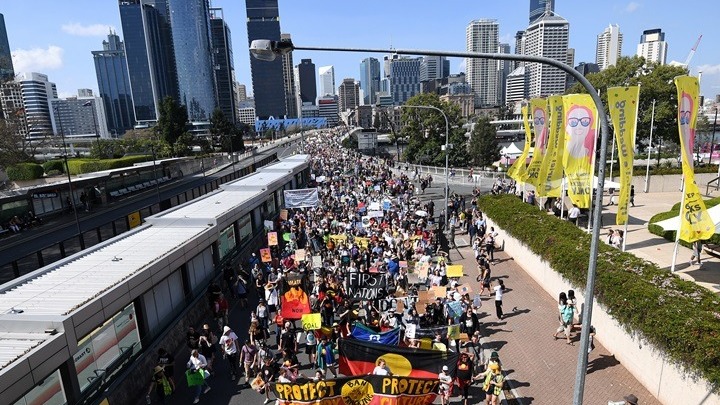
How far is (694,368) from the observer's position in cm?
873

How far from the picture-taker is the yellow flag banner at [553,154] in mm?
19234

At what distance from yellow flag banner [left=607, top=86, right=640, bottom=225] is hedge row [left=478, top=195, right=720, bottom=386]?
2861 millimetres

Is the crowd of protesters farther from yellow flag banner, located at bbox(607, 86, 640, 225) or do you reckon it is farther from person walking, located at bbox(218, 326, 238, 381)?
yellow flag banner, located at bbox(607, 86, 640, 225)

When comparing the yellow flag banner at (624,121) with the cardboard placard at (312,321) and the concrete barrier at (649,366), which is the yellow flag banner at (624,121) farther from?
the cardboard placard at (312,321)

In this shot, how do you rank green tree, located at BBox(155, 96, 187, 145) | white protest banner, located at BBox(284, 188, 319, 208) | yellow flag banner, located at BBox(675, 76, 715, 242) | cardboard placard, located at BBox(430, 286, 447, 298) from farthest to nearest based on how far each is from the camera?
1. green tree, located at BBox(155, 96, 187, 145)
2. white protest banner, located at BBox(284, 188, 319, 208)
3. cardboard placard, located at BBox(430, 286, 447, 298)
4. yellow flag banner, located at BBox(675, 76, 715, 242)

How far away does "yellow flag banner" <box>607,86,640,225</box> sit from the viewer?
1498cm

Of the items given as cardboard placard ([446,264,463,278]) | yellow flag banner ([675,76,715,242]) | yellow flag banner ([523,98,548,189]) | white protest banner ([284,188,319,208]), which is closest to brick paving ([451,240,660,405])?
cardboard placard ([446,264,463,278])

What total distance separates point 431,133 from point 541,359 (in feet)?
156

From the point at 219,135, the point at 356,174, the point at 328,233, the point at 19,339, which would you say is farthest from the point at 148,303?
the point at 219,135

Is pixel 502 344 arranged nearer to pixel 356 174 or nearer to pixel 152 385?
pixel 152 385

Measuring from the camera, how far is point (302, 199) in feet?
82.6

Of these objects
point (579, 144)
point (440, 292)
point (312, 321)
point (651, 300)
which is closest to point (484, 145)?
point (579, 144)

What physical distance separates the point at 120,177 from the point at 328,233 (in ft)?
67.7

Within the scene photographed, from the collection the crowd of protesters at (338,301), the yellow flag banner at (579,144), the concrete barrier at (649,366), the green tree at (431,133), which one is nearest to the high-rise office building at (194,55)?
the green tree at (431,133)
